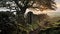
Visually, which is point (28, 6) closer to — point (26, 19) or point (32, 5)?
point (32, 5)

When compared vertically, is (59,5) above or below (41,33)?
above

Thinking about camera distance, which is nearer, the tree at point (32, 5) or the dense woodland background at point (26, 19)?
the dense woodland background at point (26, 19)

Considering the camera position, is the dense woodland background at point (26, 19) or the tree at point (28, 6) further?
the tree at point (28, 6)

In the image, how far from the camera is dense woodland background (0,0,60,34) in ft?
17.2

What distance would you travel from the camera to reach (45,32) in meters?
5.43

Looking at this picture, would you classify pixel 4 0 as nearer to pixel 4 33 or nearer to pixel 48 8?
pixel 4 33

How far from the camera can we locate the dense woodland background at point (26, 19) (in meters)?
5.23

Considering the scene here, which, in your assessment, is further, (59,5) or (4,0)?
(59,5)

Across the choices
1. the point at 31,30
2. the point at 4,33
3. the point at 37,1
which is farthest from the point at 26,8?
the point at 4,33

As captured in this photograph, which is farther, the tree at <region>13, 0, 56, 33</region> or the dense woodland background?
the tree at <region>13, 0, 56, 33</region>

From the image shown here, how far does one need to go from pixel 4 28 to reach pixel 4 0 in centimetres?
99

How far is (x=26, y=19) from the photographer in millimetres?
5863

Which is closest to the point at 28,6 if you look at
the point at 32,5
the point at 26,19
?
the point at 32,5

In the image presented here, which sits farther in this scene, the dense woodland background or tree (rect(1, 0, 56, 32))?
tree (rect(1, 0, 56, 32))
